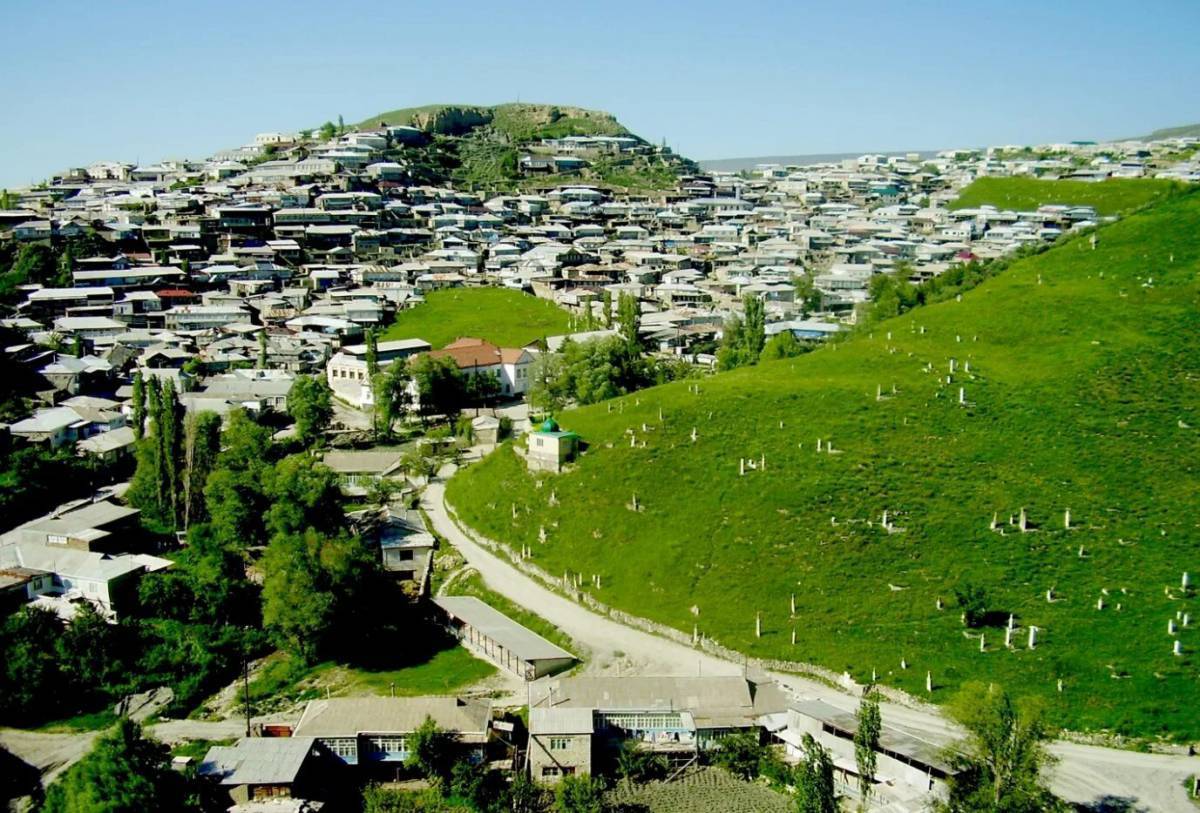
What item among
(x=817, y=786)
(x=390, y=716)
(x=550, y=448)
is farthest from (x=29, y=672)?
(x=817, y=786)

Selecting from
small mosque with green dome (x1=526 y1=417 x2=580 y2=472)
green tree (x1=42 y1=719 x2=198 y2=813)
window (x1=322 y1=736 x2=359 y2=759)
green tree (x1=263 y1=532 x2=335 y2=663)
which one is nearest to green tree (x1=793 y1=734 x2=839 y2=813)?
window (x1=322 y1=736 x2=359 y2=759)

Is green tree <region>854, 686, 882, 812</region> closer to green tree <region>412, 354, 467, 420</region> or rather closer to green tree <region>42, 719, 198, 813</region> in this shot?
green tree <region>42, 719, 198, 813</region>

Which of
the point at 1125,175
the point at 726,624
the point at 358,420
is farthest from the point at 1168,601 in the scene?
the point at 1125,175

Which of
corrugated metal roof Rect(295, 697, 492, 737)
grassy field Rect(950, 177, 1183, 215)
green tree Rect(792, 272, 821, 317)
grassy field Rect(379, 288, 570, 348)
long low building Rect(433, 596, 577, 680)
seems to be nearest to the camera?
corrugated metal roof Rect(295, 697, 492, 737)

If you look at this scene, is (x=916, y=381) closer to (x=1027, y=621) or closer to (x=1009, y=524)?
(x=1009, y=524)

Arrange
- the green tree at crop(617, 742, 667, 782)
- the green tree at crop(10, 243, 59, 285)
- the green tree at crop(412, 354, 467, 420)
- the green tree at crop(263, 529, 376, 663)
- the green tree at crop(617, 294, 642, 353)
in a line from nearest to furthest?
the green tree at crop(617, 742, 667, 782), the green tree at crop(263, 529, 376, 663), the green tree at crop(412, 354, 467, 420), the green tree at crop(617, 294, 642, 353), the green tree at crop(10, 243, 59, 285)

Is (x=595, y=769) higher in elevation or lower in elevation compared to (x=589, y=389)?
lower

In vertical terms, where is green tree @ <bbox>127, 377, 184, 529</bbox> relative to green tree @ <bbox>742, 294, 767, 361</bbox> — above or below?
below

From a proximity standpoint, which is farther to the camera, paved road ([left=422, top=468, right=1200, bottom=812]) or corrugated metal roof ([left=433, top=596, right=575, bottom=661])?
corrugated metal roof ([left=433, top=596, right=575, bottom=661])
